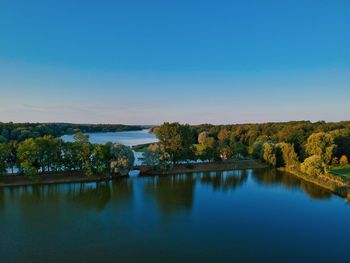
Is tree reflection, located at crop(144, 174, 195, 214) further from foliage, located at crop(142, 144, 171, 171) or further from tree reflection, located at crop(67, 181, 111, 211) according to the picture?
tree reflection, located at crop(67, 181, 111, 211)

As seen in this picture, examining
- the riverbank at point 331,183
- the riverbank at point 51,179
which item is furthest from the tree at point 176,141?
the riverbank at point 331,183

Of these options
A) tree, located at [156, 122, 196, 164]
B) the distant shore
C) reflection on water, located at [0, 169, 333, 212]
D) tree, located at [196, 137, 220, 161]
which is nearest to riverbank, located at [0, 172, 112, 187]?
the distant shore

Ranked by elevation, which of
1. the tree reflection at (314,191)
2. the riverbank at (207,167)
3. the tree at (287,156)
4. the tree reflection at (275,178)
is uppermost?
the tree at (287,156)

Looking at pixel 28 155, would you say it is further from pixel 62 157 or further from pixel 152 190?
pixel 152 190

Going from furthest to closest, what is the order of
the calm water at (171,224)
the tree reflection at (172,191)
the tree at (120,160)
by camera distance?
1. the tree at (120,160)
2. the tree reflection at (172,191)
3. the calm water at (171,224)

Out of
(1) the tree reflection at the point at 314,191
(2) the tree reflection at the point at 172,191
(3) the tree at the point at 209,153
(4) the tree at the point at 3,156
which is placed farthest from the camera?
(3) the tree at the point at 209,153

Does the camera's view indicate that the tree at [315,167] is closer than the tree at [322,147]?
Yes

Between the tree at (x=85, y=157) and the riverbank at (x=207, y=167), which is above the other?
the tree at (x=85, y=157)

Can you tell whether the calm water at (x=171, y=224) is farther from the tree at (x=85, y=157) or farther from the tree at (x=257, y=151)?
the tree at (x=257, y=151)
